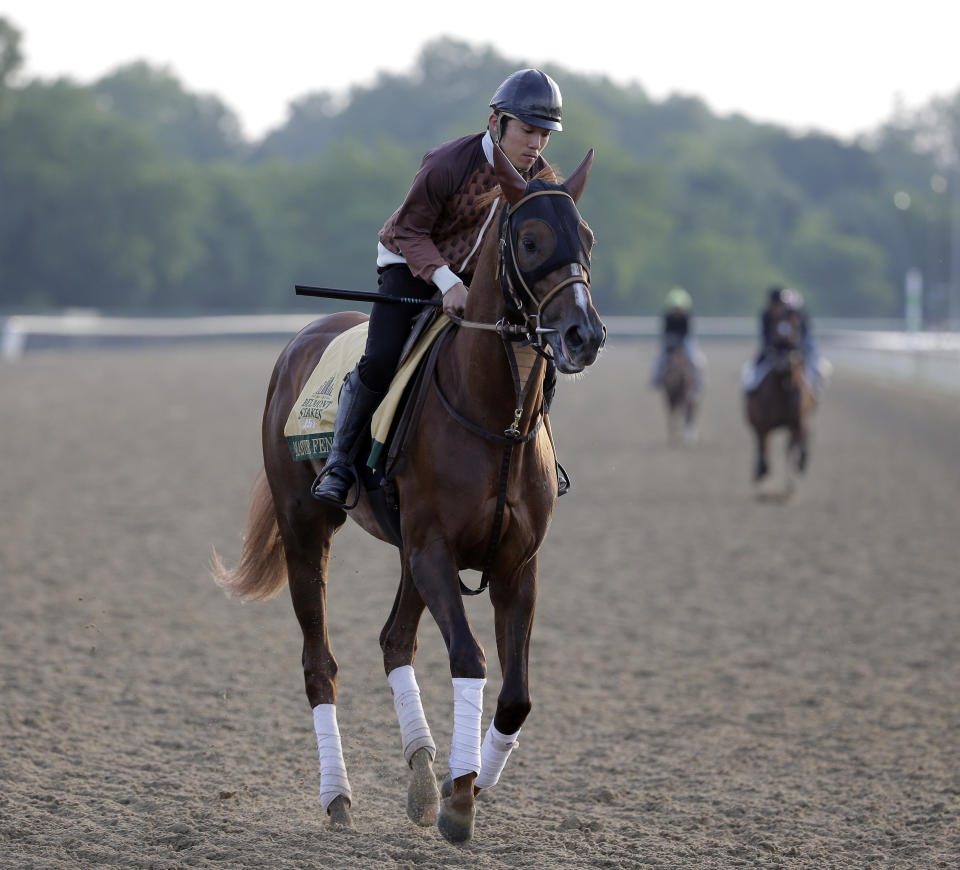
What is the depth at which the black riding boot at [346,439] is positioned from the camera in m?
5.52

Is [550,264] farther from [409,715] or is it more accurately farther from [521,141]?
[409,715]

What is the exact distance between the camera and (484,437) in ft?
16.5

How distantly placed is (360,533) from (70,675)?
6.30 metres

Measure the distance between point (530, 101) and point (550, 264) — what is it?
69 cm

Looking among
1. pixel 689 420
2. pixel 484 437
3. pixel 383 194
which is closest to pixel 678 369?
pixel 689 420

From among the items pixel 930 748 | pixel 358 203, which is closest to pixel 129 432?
pixel 930 748

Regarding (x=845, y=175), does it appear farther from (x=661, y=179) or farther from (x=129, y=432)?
(x=129, y=432)

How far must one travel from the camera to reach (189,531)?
13.5 m

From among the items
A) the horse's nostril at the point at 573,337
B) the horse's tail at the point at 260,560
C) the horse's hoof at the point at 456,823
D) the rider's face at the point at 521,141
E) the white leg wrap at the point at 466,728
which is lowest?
the horse's hoof at the point at 456,823

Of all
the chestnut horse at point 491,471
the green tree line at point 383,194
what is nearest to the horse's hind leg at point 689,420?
A: the green tree line at point 383,194

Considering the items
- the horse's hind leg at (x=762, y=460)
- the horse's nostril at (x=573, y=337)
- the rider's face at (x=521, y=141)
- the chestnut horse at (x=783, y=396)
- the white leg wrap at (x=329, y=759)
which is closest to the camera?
the horse's nostril at (x=573, y=337)

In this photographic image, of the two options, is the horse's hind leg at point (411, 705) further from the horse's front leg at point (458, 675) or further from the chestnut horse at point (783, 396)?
the chestnut horse at point (783, 396)

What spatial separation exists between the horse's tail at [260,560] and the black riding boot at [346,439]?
1055 mm

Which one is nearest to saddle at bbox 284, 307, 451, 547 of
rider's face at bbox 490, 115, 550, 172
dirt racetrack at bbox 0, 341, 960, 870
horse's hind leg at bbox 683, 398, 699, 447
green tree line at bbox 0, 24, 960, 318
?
rider's face at bbox 490, 115, 550, 172
